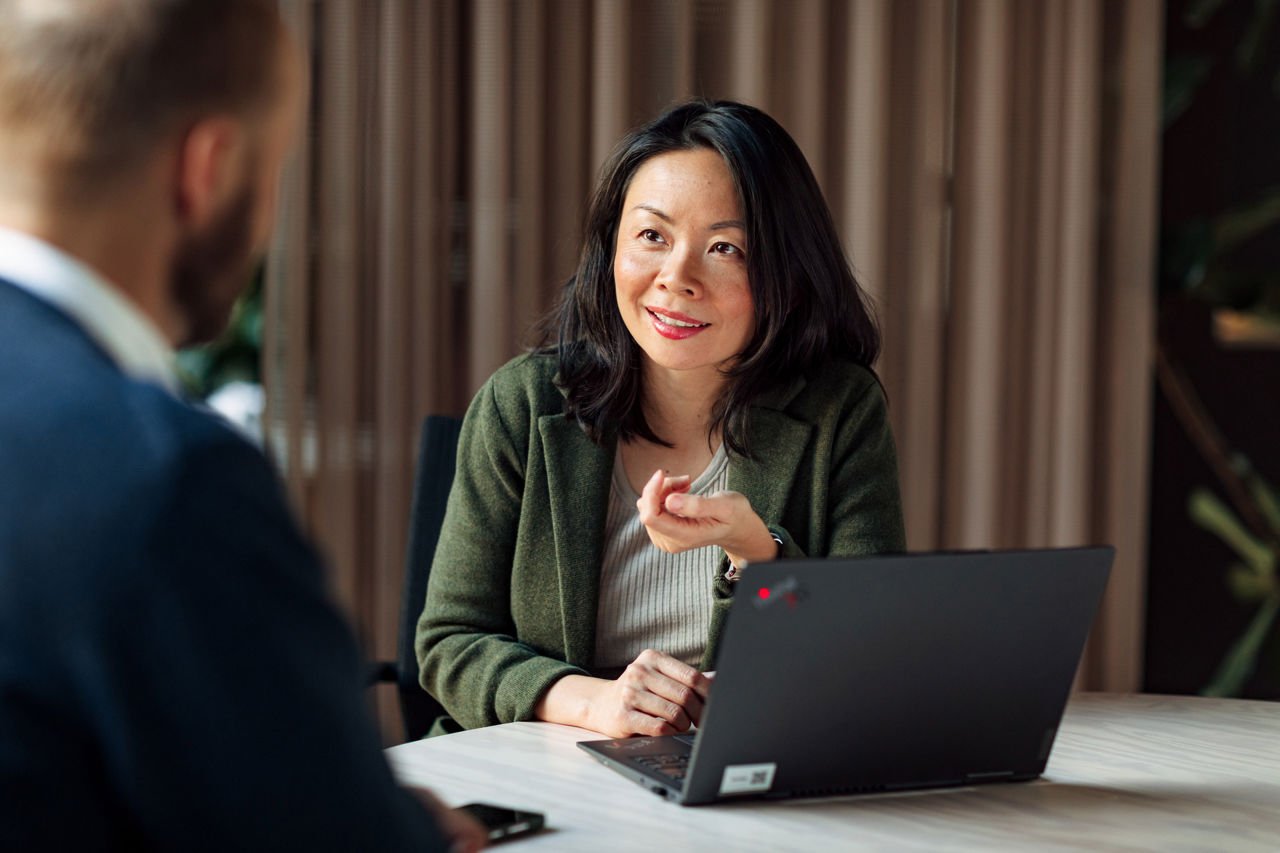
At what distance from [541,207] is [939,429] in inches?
38.8

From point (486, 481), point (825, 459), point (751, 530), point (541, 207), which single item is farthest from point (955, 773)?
point (541, 207)

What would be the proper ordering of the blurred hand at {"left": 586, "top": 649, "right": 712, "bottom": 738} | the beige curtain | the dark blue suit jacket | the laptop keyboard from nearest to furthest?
the dark blue suit jacket → the laptop keyboard → the blurred hand at {"left": 586, "top": 649, "right": 712, "bottom": 738} → the beige curtain

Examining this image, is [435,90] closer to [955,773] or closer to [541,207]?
[541,207]

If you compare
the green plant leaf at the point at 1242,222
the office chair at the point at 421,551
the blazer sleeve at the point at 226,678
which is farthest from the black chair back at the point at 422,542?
the green plant leaf at the point at 1242,222

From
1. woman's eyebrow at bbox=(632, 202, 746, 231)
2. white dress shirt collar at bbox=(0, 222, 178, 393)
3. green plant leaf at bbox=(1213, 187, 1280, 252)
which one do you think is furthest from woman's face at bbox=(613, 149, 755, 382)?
green plant leaf at bbox=(1213, 187, 1280, 252)

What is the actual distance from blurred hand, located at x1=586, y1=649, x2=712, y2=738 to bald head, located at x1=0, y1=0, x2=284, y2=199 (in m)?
0.88

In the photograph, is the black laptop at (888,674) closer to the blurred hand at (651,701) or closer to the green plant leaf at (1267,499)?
the blurred hand at (651,701)

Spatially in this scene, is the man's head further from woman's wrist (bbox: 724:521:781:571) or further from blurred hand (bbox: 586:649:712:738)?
woman's wrist (bbox: 724:521:781:571)

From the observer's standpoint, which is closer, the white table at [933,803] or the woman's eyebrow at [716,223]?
the white table at [933,803]

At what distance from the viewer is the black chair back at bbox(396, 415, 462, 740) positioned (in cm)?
205

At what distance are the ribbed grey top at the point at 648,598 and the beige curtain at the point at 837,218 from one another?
3.46 feet

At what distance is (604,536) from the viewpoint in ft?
6.17

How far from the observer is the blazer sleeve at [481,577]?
5.58 feet

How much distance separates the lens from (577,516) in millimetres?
1849
